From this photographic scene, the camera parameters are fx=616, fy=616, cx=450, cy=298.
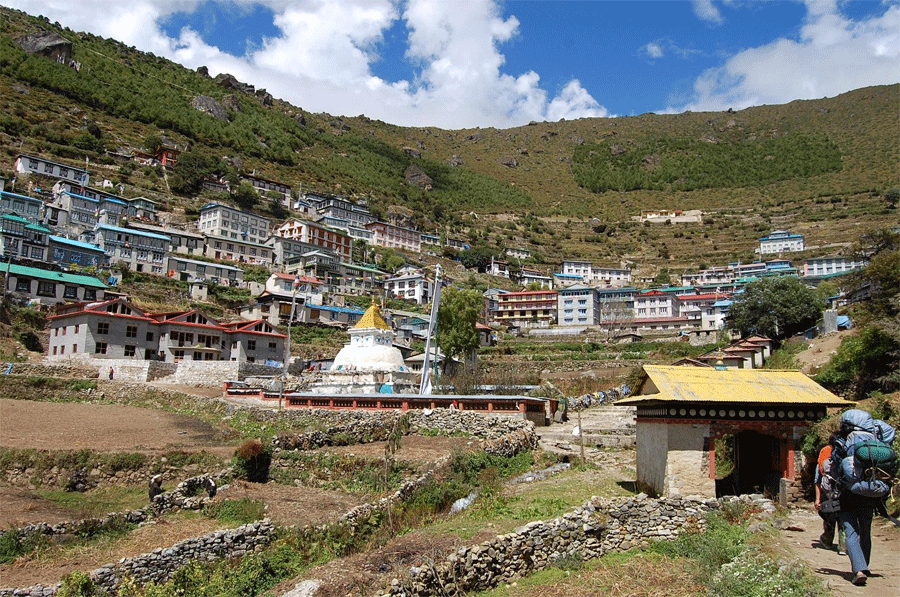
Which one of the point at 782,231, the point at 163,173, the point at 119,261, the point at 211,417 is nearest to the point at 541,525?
the point at 211,417

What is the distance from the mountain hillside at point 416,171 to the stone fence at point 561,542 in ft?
318

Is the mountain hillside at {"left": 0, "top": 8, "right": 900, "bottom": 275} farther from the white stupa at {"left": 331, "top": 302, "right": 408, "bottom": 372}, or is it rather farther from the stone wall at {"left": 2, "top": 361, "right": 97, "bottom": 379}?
the white stupa at {"left": 331, "top": 302, "right": 408, "bottom": 372}

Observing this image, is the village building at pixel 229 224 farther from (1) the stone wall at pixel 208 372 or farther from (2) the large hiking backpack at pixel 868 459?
(2) the large hiking backpack at pixel 868 459

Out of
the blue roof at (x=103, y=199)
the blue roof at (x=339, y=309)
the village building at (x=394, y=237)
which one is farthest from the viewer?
the village building at (x=394, y=237)

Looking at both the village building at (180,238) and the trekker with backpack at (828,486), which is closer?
the trekker with backpack at (828,486)

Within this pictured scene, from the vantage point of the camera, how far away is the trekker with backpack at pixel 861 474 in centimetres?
784

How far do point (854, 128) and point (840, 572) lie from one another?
224213mm

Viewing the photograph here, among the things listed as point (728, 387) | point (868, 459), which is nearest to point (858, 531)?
point (868, 459)

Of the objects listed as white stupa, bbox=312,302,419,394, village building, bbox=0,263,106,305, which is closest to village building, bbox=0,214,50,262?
village building, bbox=0,263,106,305

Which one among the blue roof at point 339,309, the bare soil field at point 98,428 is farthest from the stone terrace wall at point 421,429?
the blue roof at point 339,309

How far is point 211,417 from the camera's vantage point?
3194cm

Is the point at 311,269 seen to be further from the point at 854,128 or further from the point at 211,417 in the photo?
the point at 854,128

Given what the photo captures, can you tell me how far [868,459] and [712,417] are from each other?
284 inches

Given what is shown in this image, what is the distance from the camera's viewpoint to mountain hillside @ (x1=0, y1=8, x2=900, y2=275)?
11038cm
